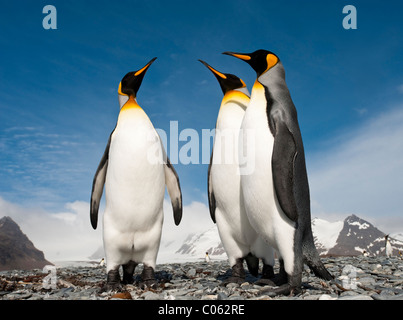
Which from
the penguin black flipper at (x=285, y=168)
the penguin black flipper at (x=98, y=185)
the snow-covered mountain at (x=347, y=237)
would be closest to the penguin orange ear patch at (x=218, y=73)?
the penguin black flipper at (x=285, y=168)

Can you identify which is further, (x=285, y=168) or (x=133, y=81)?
(x=133, y=81)

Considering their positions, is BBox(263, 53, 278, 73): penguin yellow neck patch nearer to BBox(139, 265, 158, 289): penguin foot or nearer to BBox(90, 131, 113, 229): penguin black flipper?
BBox(90, 131, 113, 229): penguin black flipper

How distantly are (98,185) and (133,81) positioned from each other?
149cm

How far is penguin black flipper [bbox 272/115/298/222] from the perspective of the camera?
11.6 ft

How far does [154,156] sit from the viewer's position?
4.52 meters

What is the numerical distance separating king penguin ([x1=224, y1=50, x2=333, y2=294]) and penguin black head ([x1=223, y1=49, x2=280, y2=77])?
240 mm

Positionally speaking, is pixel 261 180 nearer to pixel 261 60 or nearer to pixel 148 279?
pixel 261 60

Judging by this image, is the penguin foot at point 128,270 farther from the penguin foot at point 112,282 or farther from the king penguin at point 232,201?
the king penguin at point 232,201

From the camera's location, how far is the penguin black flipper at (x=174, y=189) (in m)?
4.93

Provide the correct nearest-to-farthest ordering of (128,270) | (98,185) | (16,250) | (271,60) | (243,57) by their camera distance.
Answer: (271,60)
(243,57)
(128,270)
(98,185)
(16,250)

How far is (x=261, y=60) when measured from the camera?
4.37 meters

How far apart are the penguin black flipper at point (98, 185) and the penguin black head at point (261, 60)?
2.10 m

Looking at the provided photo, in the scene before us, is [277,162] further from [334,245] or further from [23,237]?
[334,245]

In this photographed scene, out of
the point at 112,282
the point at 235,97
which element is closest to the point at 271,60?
the point at 235,97
